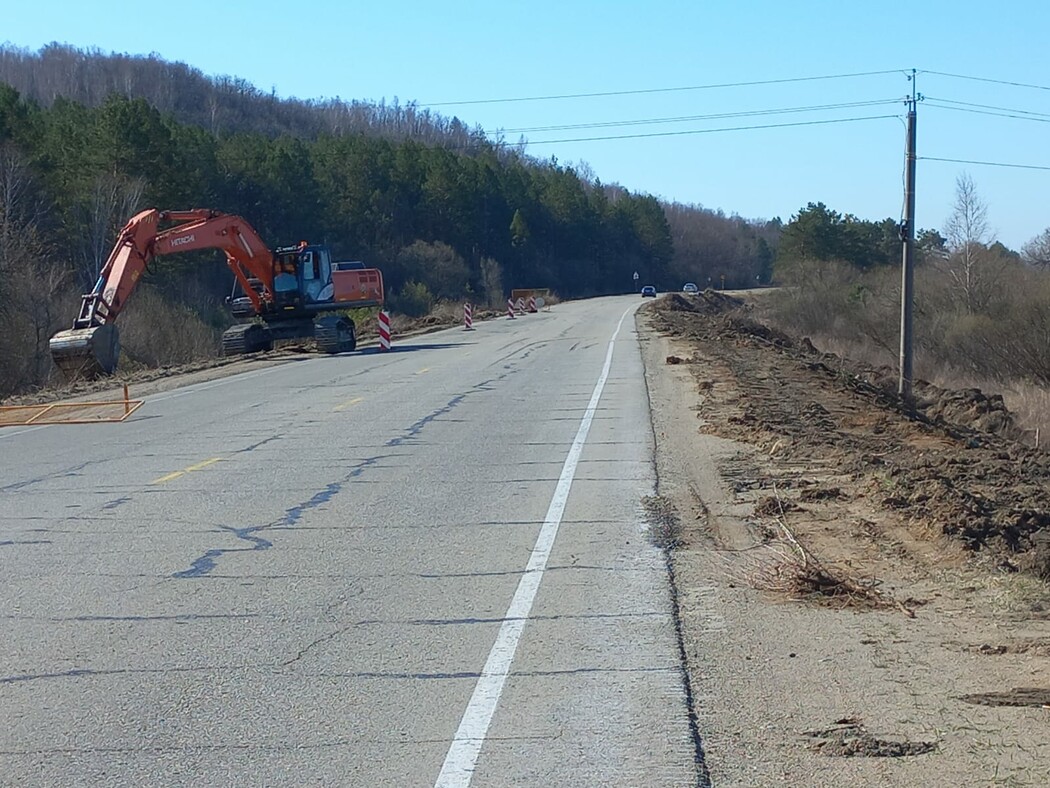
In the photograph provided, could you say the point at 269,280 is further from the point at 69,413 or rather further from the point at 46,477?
the point at 46,477

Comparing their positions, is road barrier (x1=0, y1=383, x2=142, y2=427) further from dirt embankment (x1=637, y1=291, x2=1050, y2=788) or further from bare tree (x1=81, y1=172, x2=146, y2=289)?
bare tree (x1=81, y1=172, x2=146, y2=289)

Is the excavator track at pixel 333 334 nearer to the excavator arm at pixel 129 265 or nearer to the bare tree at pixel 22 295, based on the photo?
the excavator arm at pixel 129 265

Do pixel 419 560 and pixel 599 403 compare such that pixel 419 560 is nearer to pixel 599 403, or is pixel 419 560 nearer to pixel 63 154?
pixel 599 403

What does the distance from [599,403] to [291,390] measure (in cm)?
702

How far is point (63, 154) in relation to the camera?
58875mm

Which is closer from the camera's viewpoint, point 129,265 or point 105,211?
point 129,265

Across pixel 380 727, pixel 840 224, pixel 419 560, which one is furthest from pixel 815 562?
pixel 840 224

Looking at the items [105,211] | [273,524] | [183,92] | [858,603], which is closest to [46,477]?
[273,524]

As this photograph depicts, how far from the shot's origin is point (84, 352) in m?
28.1

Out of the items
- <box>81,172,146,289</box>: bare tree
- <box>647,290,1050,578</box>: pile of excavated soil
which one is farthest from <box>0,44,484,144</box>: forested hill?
<box>647,290,1050,578</box>: pile of excavated soil

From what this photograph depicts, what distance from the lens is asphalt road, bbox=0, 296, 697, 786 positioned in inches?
215

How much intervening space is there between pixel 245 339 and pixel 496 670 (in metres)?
31.1

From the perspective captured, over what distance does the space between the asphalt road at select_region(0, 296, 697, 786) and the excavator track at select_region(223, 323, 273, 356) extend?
19854mm

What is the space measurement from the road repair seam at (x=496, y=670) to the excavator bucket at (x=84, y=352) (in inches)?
754
